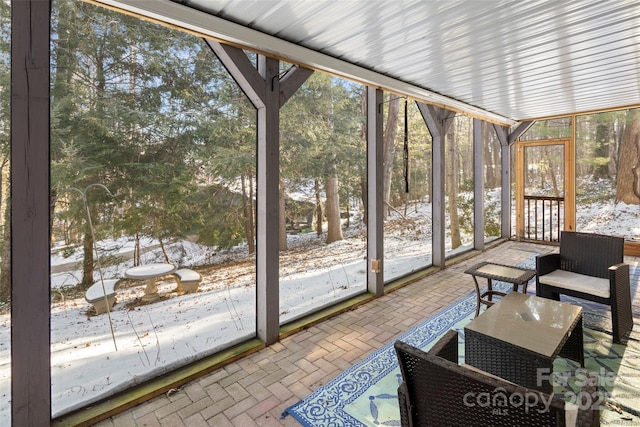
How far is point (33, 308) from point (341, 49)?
Answer: 2.80 m

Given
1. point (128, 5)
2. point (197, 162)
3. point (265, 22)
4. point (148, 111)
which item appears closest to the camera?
point (128, 5)

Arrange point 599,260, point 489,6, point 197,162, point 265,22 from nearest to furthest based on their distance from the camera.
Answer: point 489,6
point 265,22
point 599,260
point 197,162

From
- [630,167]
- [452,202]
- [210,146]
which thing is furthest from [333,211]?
[630,167]

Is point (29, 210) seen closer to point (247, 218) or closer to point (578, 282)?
point (247, 218)

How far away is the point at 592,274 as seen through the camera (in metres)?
3.10

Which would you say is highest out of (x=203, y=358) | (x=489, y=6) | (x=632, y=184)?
(x=489, y=6)

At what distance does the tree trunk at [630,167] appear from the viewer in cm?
589

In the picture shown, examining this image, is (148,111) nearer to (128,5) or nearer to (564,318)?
(128,5)

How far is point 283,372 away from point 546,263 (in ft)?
9.22

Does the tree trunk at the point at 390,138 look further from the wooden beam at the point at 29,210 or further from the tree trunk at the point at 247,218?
the wooden beam at the point at 29,210

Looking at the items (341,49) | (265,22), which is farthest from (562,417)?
(341,49)

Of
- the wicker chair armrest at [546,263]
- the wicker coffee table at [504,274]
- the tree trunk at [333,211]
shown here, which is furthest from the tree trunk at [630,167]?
the tree trunk at [333,211]

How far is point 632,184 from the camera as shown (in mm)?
5918

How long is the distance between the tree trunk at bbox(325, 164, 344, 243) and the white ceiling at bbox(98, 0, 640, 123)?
99.7 inches
